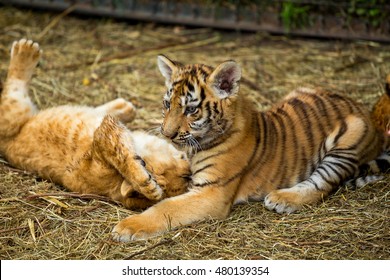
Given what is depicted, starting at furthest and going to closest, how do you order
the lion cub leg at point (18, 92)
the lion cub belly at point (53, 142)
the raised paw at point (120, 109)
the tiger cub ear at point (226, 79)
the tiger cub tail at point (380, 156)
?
the raised paw at point (120, 109) → the lion cub leg at point (18, 92) → the lion cub belly at point (53, 142) → the tiger cub tail at point (380, 156) → the tiger cub ear at point (226, 79)

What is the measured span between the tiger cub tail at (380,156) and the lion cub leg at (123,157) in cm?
150

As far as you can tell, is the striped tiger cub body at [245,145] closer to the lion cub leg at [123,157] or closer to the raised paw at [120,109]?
the lion cub leg at [123,157]

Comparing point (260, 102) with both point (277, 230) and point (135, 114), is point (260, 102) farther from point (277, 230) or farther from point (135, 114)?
point (277, 230)

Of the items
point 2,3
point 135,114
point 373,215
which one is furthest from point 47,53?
point 373,215

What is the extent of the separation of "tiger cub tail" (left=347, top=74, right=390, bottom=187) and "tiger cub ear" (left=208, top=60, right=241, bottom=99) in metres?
1.15

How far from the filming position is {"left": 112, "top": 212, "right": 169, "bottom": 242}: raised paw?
174 inches

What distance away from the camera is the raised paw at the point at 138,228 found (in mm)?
4430

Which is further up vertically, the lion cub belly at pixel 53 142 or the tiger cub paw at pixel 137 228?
the lion cub belly at pixel 53 142

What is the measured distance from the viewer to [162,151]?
16.5ft

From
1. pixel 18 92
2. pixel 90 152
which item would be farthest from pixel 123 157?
pixel 18 92

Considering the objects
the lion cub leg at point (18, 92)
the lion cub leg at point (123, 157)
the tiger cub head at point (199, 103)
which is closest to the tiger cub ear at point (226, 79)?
the tiger cub head at point (199, 103)

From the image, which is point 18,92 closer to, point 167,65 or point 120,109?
point 120,109

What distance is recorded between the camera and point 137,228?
4457mm

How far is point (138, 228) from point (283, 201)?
1040mm
